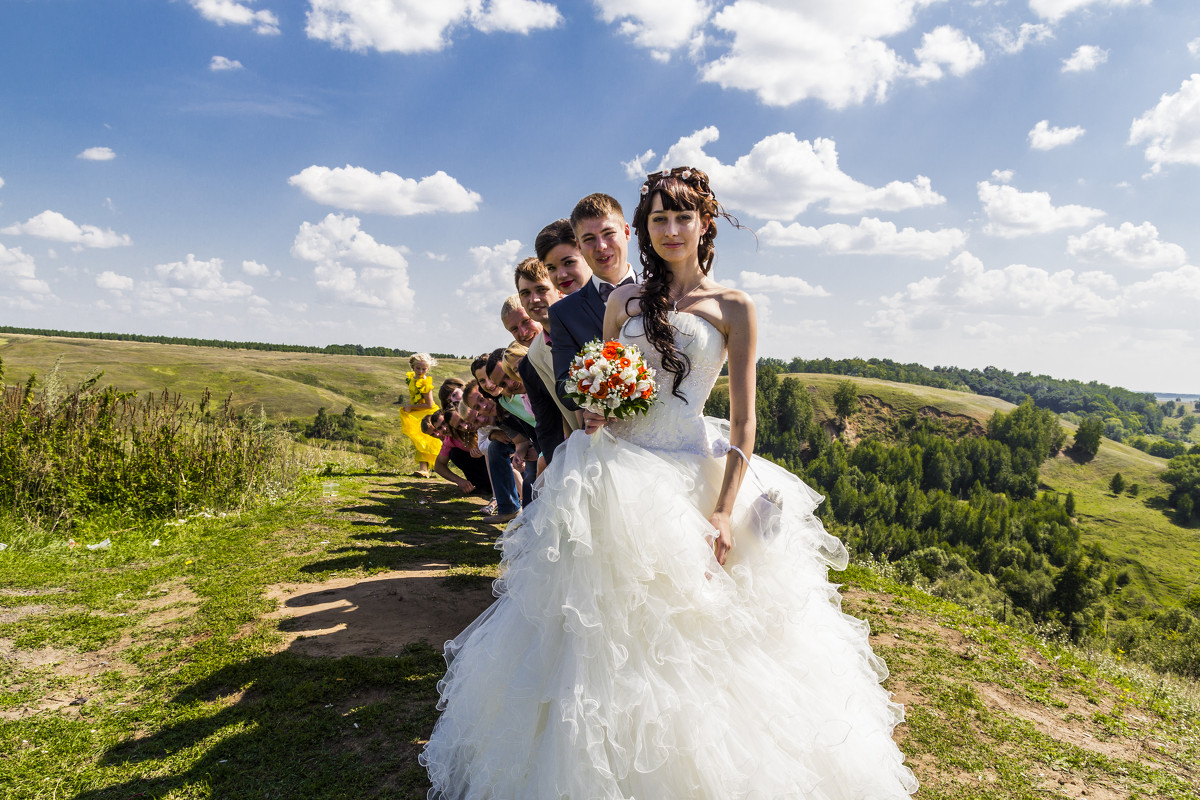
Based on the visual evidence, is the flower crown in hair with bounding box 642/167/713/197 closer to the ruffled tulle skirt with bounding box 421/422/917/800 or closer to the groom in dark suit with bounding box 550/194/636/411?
the groom in dark suit with bounding box 550/194/636/411

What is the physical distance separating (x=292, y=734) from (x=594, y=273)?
3423 mm

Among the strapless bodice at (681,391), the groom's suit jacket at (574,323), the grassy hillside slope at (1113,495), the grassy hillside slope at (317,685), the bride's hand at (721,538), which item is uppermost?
the groom's suit jacket at (574,323)

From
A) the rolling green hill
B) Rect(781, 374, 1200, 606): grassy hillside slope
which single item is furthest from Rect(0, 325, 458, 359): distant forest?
Rect(781, 374, 1200, 606): grassy hillside slope

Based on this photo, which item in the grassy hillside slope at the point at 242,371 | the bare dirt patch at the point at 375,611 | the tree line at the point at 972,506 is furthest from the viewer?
the grassy hillside slope at the point at 242,371

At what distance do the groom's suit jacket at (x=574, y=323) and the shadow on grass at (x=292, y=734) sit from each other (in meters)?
2.32

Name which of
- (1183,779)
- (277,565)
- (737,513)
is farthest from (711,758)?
(277,565)

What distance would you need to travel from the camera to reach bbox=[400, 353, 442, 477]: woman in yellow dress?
43.3ft

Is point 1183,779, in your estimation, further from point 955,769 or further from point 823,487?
point 823,487

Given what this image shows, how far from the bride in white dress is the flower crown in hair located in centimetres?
1

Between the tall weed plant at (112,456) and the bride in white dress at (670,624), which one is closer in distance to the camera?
the bride in white dress at (670,624)

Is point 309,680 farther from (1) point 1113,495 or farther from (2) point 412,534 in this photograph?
(1) point 1113,495

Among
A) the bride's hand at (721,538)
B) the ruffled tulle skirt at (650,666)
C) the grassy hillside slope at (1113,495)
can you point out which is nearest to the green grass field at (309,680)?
the ruffled tulle skirt at (650,666)

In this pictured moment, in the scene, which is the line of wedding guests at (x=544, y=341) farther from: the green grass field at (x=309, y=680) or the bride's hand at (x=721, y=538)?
the green grass field at (x=309, y=680)

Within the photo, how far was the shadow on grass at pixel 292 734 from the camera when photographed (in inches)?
126
